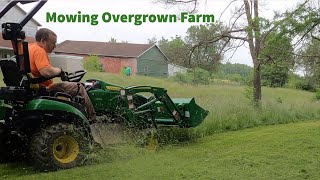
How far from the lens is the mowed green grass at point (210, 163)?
479cm

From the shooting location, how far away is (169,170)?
16.5ft

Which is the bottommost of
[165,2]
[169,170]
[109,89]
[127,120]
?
[169,170]

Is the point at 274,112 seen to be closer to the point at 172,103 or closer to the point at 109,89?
the point at 172,103

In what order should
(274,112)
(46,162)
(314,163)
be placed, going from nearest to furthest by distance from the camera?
(46,162) → (314,163) → (274,112)

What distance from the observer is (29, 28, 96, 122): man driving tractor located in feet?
16.0

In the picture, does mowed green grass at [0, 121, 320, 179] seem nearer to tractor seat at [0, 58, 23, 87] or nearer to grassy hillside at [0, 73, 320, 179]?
grassy hillside at [0, 73, 320, 179]

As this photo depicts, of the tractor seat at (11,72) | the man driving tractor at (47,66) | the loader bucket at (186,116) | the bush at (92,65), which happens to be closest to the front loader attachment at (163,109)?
the loader bucket at (186,116)

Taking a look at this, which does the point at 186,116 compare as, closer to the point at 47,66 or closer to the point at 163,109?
the point at 163,109

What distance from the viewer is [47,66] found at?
4883 millimetres

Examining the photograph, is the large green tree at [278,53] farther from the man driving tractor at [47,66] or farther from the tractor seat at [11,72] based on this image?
the tractor seat at [11,72]

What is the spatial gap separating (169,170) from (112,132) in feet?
4.30

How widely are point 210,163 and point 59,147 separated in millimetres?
1955

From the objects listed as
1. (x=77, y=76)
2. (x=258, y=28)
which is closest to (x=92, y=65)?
(x=258, y=28)

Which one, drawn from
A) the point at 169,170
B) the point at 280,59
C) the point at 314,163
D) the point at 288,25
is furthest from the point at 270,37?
the point at 169,170
